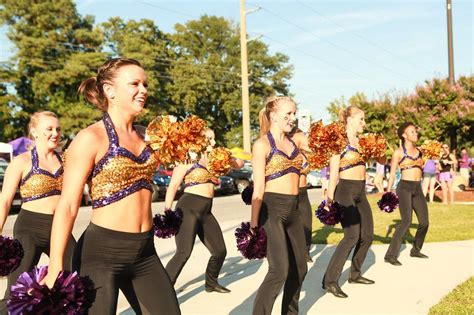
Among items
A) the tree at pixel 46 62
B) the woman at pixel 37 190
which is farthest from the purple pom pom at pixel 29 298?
the tree at pixel 46 62

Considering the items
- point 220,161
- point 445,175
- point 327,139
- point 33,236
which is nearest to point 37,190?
point 33,236

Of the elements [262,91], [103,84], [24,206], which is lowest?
[24,206]

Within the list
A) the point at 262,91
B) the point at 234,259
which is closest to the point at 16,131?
the point at 262,91

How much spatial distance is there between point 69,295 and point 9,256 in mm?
1795

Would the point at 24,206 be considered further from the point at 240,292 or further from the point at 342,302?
the point at 342,302

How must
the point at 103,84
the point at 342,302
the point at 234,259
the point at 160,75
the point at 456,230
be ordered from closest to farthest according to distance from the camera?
the point at 103,84 → the point at 342,302 → the point at 234,259 → the point at 456,230 → the point at 160,75

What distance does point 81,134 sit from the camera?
2.70 meters

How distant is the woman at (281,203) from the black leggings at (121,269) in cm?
150

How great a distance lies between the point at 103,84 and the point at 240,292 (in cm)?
372

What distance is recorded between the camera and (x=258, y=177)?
442cm

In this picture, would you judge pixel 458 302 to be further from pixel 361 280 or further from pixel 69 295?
pixel 69 295

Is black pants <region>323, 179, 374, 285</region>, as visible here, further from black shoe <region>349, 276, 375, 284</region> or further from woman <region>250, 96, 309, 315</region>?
woman <region>250, 96, 309, 315</region>

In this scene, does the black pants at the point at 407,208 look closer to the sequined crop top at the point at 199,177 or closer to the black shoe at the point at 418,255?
the black shoe at the point at 418,255

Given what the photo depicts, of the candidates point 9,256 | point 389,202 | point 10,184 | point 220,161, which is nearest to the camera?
point 9,256
